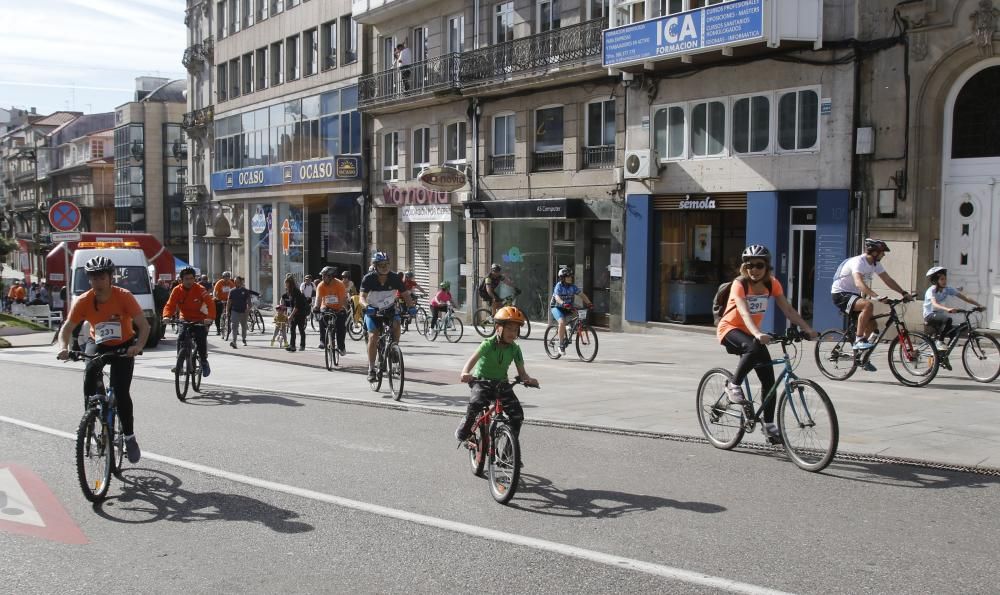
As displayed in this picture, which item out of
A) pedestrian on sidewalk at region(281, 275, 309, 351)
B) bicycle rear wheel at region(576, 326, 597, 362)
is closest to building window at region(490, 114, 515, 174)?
pedestrian on sidewalk at region(281, 275, 309, 351)

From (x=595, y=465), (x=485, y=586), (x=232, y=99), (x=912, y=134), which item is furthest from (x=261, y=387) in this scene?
(x=232, y=99)

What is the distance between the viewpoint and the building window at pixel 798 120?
19344 mm

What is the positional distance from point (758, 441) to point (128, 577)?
19.3 feet

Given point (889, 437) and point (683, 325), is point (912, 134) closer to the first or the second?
point (683, 325)

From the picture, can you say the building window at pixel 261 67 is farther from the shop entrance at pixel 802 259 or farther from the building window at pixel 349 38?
the shop entrance at pixel 802 259

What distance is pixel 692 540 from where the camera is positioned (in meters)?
6.04

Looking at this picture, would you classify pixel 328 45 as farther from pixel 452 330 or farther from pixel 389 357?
pixel 389 357

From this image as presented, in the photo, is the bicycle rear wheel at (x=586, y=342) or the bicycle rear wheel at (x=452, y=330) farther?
the bicycle rear wheel at (x=452, y=330)

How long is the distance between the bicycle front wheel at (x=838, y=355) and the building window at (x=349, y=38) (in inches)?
975

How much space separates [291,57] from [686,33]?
23.3m

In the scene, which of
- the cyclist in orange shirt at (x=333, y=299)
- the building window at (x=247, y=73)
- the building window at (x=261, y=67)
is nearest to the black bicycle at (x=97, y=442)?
the cyclist in orange shirt at (x=333, y=299)

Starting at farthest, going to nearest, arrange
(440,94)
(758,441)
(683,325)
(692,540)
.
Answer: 1. (440,94)
2. (683,325)
3. (758,441)
4. (692,540)

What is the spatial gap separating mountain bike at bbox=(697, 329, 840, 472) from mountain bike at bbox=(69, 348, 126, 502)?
5105mm

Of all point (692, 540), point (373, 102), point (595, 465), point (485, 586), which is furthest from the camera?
point (373, 102)
